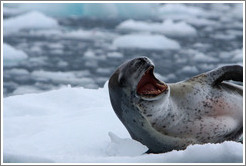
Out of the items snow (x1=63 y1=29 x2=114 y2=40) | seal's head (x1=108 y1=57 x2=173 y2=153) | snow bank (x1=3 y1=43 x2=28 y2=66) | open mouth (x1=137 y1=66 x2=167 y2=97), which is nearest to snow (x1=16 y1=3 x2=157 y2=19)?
snow (x1=63 y1=29 x2=114 y2=40)

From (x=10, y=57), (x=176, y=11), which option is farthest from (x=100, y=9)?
(x=10, y=57)

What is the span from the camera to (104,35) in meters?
18.1

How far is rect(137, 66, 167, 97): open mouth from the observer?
12.4 feet

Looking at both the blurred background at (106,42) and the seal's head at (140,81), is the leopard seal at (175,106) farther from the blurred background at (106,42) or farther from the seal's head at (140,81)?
the blurred background at (106,42)

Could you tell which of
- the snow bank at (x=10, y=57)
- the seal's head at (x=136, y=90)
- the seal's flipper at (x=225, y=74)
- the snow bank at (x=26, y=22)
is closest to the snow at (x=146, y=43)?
the snow bank at (x=26, y=22)

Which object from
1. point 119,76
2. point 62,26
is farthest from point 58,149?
point 62,26

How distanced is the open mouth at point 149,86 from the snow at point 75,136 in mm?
443

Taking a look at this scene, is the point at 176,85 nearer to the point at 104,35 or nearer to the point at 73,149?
the point at 73,149

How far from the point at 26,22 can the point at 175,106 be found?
14.1 meters

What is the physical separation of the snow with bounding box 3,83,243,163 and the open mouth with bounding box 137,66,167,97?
0.44 meters

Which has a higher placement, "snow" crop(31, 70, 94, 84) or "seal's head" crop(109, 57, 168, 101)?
"seal's head" crop(109, 57, 168, 101)

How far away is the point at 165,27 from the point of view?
18656mm

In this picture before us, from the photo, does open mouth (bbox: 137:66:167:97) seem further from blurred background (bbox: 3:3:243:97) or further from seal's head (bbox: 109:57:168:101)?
blurred background (bbox: 3:3:243:97)

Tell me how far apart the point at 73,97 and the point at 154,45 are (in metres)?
10.2
